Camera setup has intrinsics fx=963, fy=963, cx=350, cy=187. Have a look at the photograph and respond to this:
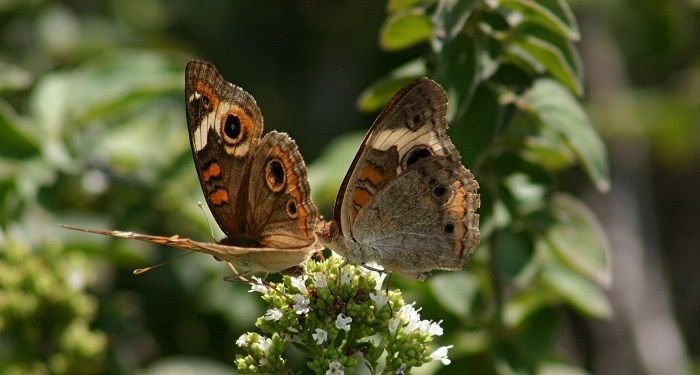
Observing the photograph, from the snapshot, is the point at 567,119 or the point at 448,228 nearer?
the point at 448,228

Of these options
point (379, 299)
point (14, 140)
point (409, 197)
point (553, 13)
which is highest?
point (14, 140)

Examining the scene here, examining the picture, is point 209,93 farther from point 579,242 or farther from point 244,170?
point 579,242

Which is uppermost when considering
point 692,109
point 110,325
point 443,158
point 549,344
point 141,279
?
point 692,109

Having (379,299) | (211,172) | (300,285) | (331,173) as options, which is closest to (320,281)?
(300,285)

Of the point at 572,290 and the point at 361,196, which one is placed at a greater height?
the point at 361,196

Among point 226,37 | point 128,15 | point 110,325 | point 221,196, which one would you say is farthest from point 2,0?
point 221,196

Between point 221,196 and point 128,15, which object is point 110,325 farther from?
point 128,15
